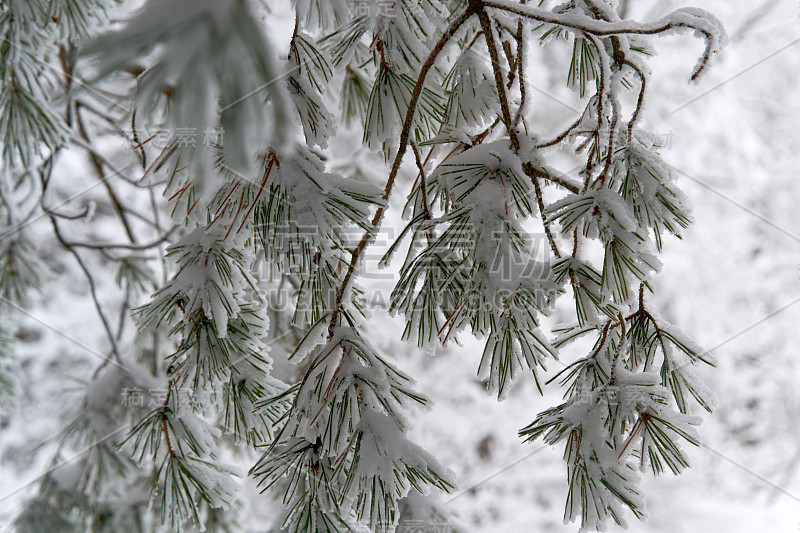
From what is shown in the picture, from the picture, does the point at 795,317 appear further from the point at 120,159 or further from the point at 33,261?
the point at 120,159

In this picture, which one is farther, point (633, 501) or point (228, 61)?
point (633, 501)

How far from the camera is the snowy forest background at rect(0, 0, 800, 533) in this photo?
9.94 ft

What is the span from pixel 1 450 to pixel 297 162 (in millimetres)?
3525

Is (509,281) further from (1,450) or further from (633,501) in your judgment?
(1,450)

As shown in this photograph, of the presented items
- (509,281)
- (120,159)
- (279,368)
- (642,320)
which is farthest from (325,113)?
(120,159)

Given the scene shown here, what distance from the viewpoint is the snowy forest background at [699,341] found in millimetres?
3029

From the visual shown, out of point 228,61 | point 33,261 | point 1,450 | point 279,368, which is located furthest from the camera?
point 1,450

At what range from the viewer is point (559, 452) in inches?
127

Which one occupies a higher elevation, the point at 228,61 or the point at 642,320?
the point at 642,320

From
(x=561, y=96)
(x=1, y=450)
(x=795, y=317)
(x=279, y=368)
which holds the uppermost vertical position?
(x=561, y=96)

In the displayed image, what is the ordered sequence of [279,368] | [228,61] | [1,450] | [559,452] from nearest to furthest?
1. [228,61]
2. [279,368]
3. [1,450]
4. [559,452]

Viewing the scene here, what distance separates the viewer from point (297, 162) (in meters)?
0.47

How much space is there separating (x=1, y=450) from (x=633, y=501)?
12.0ft

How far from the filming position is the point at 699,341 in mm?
3029
